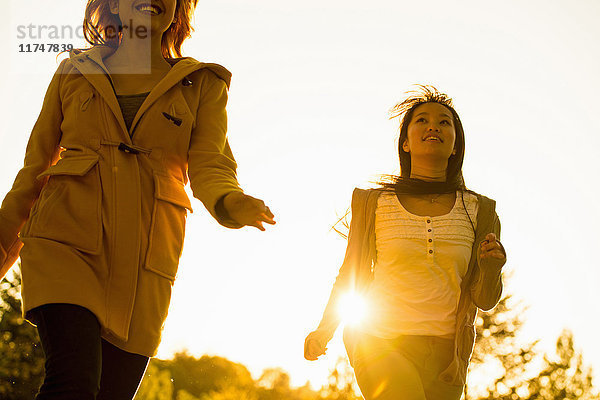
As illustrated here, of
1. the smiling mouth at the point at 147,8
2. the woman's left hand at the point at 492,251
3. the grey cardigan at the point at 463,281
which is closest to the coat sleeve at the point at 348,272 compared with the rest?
the grey cardigan at the point at 463,281

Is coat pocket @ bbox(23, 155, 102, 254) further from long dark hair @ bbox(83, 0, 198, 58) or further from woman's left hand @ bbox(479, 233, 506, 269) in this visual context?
woman's left hand @ bbox(479, 233, 506, 269)

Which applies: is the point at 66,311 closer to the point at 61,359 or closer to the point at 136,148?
the point at 61,359

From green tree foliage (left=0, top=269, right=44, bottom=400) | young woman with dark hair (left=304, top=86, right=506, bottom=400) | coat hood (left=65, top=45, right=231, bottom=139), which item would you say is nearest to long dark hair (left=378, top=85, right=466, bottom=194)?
young woman with dark hair (left=304, top=86, right=506, bottom=400)

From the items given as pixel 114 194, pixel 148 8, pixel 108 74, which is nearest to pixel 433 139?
pixel 148 8

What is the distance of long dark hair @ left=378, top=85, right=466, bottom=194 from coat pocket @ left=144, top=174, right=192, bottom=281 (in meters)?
2.14

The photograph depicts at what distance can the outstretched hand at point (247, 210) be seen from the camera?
9.89 ft

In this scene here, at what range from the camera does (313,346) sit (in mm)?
4457

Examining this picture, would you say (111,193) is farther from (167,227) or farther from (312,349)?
(312,349)

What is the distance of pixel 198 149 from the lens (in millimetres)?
3639

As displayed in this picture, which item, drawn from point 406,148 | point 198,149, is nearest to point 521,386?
point 406,148

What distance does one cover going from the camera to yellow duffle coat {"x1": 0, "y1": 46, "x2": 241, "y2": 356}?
3.12 meters

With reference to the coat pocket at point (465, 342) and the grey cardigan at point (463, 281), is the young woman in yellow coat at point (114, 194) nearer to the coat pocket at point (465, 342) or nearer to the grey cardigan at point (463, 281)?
the grey cardigan at point (463, 281)

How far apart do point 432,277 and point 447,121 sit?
1374 millimetres

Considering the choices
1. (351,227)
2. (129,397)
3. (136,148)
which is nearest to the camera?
(129,397)
